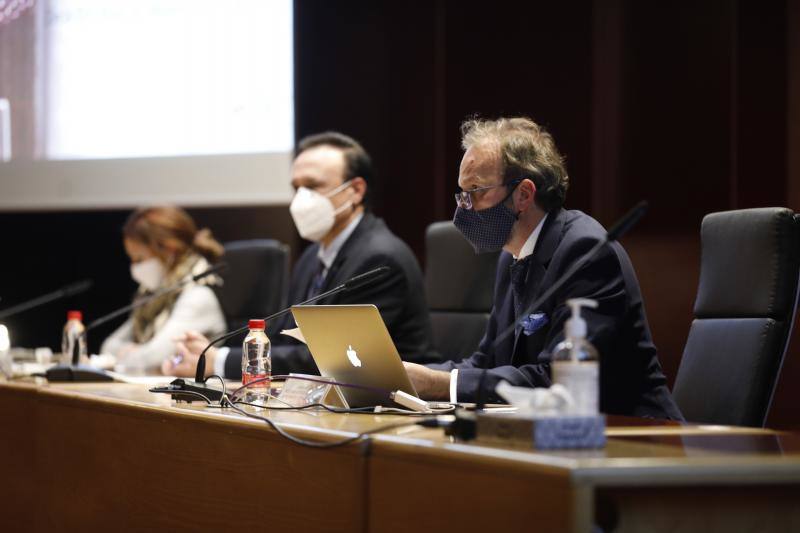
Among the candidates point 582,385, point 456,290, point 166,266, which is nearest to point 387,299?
point 456,290

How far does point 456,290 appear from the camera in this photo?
3.02m

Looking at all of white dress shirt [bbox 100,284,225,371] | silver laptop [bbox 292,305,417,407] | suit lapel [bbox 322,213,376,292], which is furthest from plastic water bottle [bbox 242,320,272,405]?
white dress shirt [bbox 100,284,225,371]

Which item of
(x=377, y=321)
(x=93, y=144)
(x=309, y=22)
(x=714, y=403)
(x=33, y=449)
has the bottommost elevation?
(x=33, y=449)

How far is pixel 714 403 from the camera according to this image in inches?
77.3

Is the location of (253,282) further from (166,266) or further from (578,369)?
(578,369)

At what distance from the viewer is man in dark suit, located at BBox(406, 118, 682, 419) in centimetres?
191

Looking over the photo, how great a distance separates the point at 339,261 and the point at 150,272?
4.43 ft

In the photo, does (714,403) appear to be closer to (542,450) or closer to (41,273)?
(542,450)

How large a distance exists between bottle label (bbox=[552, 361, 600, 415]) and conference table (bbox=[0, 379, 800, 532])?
0.21 feet

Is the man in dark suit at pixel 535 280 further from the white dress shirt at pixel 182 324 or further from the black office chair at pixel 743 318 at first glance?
the white dress shirt at pixel 182 324

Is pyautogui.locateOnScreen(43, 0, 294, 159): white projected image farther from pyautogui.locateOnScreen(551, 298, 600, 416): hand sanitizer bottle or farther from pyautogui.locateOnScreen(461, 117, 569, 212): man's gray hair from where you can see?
pyautogui.locateOnScreen(551, 298, 600, 416): hand sanitizer bottle

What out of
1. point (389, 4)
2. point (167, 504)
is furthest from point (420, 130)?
point (167, 504)

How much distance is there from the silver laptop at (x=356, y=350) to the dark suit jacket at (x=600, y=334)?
0.62 feet

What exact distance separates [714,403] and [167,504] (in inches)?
42.0
